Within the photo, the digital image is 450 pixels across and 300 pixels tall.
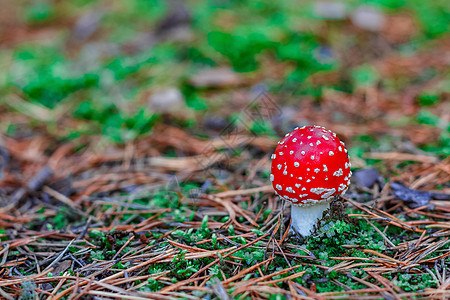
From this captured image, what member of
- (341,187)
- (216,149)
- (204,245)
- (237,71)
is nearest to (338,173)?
(341,187)

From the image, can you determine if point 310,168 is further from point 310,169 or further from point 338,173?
point 338,173

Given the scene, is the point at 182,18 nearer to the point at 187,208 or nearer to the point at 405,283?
the point at 187,208

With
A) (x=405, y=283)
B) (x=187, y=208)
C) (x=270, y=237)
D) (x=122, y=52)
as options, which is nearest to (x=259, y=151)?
(x=187, y=208)

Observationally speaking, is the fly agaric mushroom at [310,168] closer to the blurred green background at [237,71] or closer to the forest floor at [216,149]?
the forest floor at [216,149]

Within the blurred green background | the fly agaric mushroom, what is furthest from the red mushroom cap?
the blurred green background

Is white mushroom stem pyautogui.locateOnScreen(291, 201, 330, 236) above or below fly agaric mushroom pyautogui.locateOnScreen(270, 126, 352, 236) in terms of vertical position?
below

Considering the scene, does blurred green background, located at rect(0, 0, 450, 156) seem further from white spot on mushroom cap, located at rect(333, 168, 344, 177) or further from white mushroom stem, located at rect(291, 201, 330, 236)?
white spot on mushroom cap, located at rect(333, 168, 344, 177)
